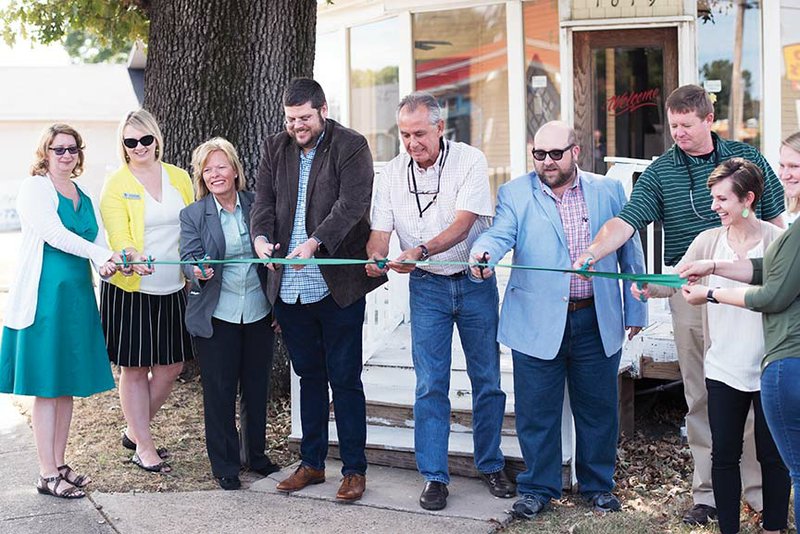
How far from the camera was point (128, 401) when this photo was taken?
5648mm

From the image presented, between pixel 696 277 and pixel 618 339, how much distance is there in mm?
967

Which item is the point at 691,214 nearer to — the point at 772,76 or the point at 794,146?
the point at 794,146

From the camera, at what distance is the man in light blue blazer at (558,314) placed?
4.75 m

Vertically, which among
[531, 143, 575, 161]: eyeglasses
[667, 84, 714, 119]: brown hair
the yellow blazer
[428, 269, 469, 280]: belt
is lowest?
[428, 269, 469, 280]: belt

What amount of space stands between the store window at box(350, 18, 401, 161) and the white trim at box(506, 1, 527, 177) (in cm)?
137

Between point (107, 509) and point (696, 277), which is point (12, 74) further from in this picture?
point (696, 277)

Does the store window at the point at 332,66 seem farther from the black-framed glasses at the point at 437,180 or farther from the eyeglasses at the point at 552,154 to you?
the eyeglasses at the point at 552,154

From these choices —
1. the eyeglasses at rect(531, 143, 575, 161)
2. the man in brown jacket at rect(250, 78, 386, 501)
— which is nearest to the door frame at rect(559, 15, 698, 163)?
the man in brown jacket at rect(250, 78, 386, 501)

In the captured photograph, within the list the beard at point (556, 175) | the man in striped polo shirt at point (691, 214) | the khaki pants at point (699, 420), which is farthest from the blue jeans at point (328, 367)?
the khaki pants at point (699, 420)

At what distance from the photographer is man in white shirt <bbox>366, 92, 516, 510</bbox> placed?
4.92 meters

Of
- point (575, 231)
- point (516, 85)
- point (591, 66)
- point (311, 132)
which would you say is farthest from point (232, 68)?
point (591, 66)

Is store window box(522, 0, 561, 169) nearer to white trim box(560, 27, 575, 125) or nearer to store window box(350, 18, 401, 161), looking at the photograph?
white trim box(560, 27, 575, 125)

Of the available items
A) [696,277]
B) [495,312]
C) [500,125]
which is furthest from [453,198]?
[500,125]

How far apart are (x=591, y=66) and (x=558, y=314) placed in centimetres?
563
